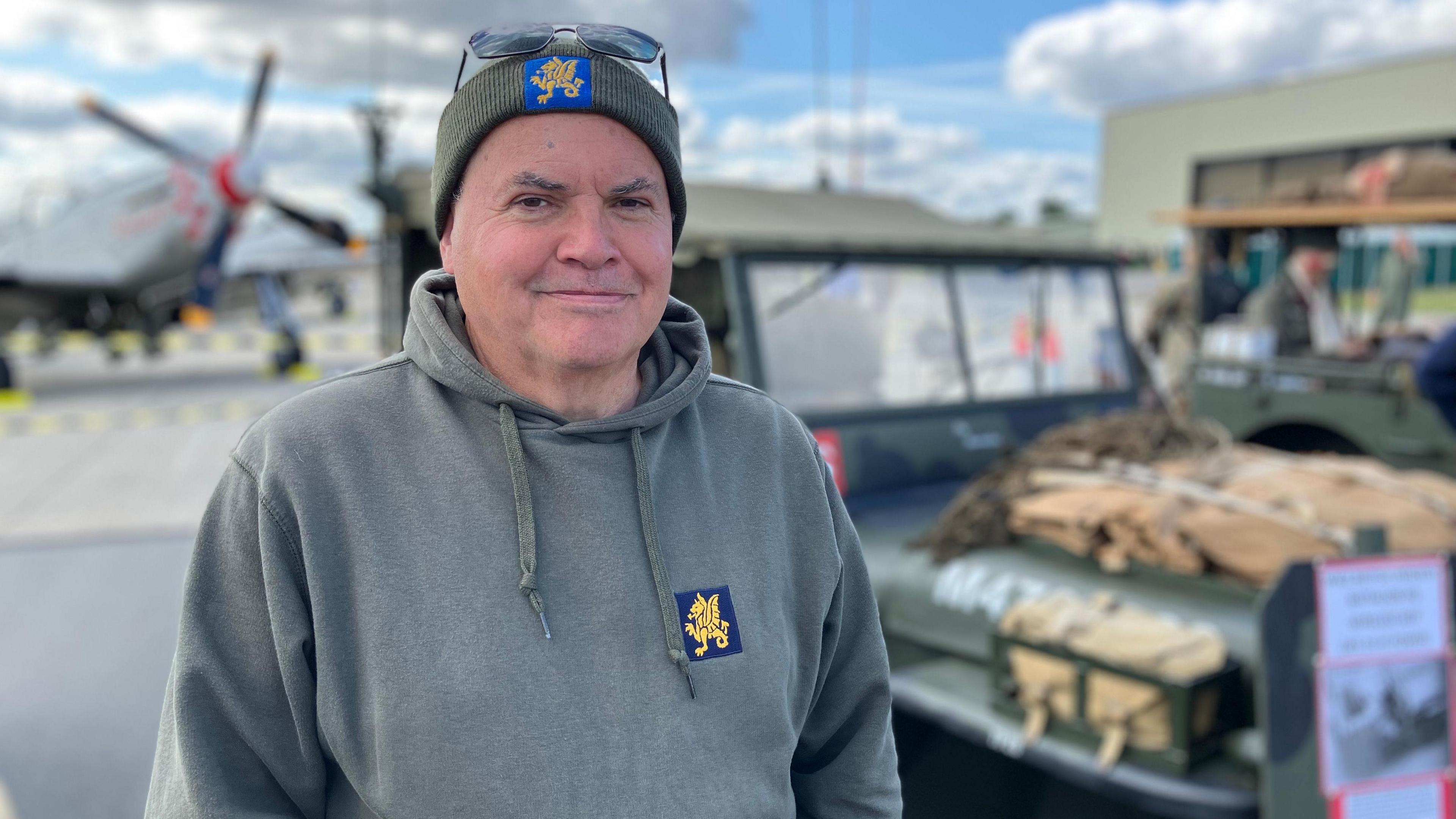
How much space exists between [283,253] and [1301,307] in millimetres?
25377

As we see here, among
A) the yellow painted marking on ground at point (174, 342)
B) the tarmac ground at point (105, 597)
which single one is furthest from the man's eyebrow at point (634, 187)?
the yellow painted marking on ground at point (174, 342)

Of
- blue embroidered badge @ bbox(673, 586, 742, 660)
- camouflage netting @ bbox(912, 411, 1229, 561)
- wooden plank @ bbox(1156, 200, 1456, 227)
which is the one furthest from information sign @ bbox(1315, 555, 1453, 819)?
wooden plank @ bbox(1156, 200, 1456, 227)

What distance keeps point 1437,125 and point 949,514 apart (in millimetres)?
25586

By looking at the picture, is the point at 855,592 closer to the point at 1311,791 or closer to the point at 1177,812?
the point at 1177,812

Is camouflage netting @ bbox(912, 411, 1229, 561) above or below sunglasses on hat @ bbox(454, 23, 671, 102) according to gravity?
below

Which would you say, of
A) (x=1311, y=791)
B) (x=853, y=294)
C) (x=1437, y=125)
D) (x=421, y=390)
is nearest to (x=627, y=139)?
(x=421, y=390)

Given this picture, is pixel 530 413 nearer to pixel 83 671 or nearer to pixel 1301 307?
pixel 83 671

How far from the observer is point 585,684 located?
42.1 inches

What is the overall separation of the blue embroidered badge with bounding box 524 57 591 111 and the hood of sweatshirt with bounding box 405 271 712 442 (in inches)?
10.0

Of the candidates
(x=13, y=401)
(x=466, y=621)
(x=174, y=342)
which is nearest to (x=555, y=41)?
(x=466, y=621)

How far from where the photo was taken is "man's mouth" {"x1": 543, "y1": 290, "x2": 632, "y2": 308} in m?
1.15

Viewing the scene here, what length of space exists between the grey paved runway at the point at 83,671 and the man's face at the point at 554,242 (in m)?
3.04

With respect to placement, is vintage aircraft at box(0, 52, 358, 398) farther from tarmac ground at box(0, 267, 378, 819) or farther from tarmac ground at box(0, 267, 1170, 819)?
tarmac ground at box(0, 267, 1170, 819)

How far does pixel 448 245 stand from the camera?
1.26 meters
